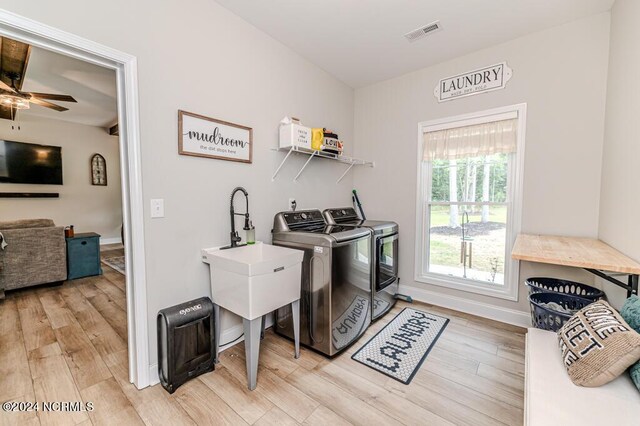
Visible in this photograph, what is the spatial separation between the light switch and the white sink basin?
1.34 ft

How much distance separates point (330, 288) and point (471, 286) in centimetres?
178

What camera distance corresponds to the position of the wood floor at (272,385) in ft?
4.92

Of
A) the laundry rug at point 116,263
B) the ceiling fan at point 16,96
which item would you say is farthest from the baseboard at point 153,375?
the ceiling fan at point 16,96

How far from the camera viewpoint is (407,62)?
2.90 m

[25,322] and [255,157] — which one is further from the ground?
[255,157]

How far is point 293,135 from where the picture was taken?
2.41m

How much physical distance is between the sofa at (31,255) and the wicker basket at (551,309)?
5214 millimetres

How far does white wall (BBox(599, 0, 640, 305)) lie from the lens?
160 cm

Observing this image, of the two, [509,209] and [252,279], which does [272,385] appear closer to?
[252,279]

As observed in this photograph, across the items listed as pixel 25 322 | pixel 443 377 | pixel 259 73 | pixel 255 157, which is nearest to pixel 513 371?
pixel 443 377

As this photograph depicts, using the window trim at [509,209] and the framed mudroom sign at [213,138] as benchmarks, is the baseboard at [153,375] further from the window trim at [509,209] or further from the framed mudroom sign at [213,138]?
the window trim at [509,209]

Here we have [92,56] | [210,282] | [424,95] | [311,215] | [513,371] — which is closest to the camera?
[92,56]

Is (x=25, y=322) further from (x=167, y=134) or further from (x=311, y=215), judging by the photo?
(x=311, y=215)

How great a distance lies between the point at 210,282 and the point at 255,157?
3.65 ft
